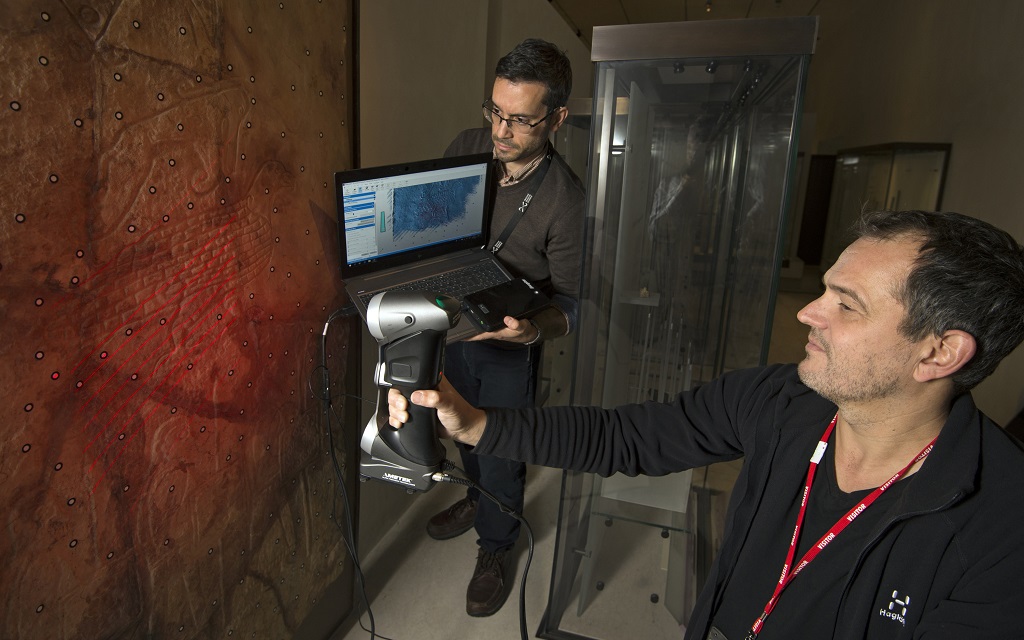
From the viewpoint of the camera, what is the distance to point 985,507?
0.89 meters

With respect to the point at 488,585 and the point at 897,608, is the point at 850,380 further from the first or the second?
the point at 488,585

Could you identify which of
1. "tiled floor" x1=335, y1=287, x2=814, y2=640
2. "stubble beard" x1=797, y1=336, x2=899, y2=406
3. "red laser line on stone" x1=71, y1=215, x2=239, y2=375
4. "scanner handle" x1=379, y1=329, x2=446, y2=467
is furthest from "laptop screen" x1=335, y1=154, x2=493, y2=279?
"tiled floor" x1=335, y1=287, x2=814, y2=640

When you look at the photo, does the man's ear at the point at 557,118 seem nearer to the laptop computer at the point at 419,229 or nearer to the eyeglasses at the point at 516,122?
the eyeglasses at the point at 516,122

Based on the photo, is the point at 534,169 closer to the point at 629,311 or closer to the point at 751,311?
the point at 629,311

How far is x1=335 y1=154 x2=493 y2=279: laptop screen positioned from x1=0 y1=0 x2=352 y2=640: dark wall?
0.12 m

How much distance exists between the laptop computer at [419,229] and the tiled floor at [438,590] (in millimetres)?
1076

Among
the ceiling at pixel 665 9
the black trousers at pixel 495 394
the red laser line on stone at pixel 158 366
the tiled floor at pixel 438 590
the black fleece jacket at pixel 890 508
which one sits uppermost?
the ceiling at pixel 665 9

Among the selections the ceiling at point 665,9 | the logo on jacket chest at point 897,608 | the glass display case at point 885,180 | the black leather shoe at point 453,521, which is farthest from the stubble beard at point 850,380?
the ceiling at point 665,9

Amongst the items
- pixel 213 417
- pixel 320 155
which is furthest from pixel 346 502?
pixel 320 155

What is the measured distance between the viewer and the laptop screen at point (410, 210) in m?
1.38

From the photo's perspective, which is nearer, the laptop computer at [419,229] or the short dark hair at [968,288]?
the short dark hair at [968,288]

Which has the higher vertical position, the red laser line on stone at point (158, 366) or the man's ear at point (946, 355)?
the man's ear at point (946, 355)

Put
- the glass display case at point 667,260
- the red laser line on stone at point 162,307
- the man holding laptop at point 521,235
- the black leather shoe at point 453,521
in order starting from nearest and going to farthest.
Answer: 1. the red laser line on stone at point 162,307
2. the glass display case at point 667,260
3. the man holding laptop at point 521,235
4. the black leather shoe at point 453,521

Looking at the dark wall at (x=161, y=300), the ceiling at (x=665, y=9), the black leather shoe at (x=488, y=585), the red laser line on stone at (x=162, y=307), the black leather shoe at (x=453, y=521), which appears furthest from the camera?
the ceiling at (x=665, y=9)
